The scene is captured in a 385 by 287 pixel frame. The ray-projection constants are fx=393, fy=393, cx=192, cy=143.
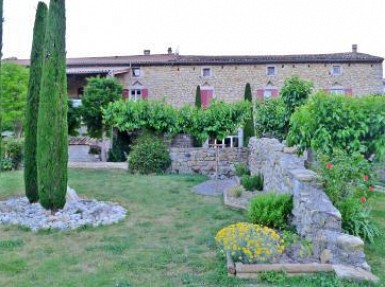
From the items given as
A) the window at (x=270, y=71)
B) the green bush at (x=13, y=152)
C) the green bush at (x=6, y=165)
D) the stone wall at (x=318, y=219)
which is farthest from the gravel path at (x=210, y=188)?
the window at (x=270, y=71)

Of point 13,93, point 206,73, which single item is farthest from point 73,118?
point 206,73

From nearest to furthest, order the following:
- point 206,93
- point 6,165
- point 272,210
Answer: point 272,210, point 6,165, point 206,93

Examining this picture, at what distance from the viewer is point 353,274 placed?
14.1 feet

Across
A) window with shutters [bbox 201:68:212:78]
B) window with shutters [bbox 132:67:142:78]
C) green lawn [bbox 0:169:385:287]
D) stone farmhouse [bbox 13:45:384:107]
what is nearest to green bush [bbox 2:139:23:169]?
green lawn [bbox 0:169:385:287]

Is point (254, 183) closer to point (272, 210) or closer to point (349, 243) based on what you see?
point (272, 210)

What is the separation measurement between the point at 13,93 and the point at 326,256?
20.6 meters

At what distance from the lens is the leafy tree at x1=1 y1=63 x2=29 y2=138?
2088 centimetres

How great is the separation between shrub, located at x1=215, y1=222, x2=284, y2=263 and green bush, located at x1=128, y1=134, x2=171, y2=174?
433 inches

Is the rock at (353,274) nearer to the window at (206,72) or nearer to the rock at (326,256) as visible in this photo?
the rock at (326,256)

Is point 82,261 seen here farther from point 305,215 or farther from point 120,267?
point 305,215

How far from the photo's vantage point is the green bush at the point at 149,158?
52.0 ft

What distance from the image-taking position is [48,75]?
7719 mm

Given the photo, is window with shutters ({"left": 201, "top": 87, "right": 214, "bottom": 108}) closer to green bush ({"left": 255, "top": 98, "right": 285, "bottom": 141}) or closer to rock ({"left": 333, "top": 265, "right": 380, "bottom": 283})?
green bush ({"left": 255, "top": 98, "right": 285, "bottom": 141})

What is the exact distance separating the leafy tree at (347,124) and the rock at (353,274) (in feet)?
8.23
